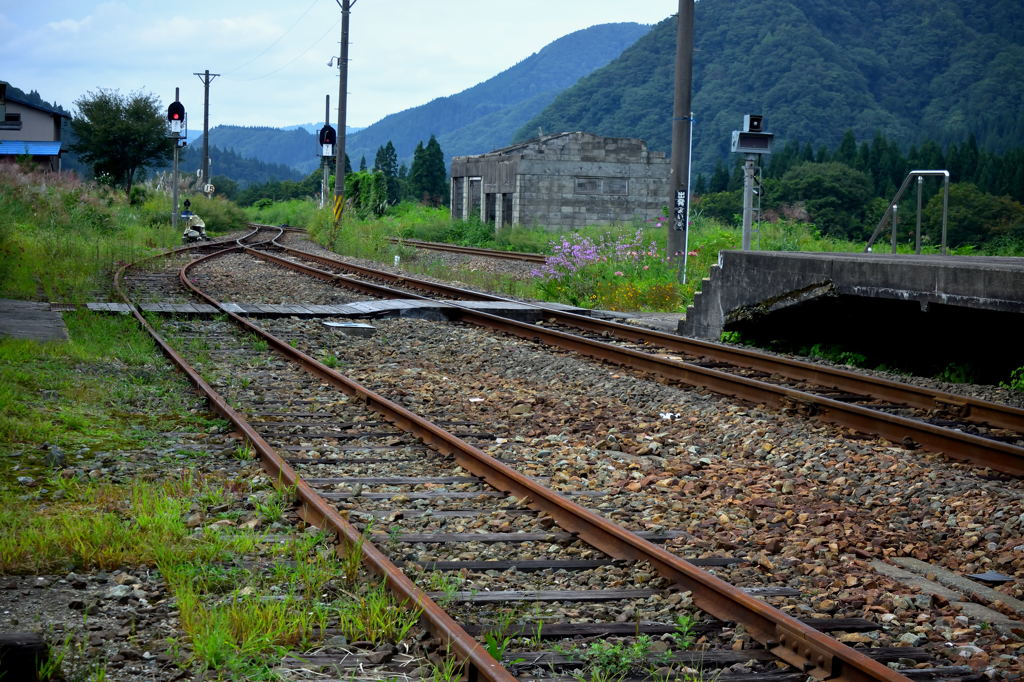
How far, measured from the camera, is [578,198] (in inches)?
1625

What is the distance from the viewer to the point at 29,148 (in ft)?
240

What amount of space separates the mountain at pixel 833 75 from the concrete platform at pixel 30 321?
10047cm

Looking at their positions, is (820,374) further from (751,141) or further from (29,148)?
(29,148)

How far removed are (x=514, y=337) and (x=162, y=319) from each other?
4812 mm

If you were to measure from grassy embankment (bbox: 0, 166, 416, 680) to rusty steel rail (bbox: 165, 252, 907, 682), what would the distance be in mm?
162

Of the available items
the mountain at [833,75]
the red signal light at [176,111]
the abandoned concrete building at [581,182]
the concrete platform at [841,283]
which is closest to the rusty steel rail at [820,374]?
the concrete platform at [841,283]

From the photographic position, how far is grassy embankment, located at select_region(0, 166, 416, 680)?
13.2ft

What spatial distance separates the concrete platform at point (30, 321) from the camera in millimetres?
11688

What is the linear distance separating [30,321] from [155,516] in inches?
340

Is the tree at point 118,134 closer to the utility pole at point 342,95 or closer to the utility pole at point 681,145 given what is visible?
the utility pole at point 342,95

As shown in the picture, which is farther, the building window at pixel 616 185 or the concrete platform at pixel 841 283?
the building window at pixel 616 185

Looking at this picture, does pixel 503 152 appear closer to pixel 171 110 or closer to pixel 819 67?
pixel 171 110

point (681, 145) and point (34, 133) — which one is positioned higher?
point (34, 133)

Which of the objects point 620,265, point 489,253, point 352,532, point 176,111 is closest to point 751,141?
point 620,265
